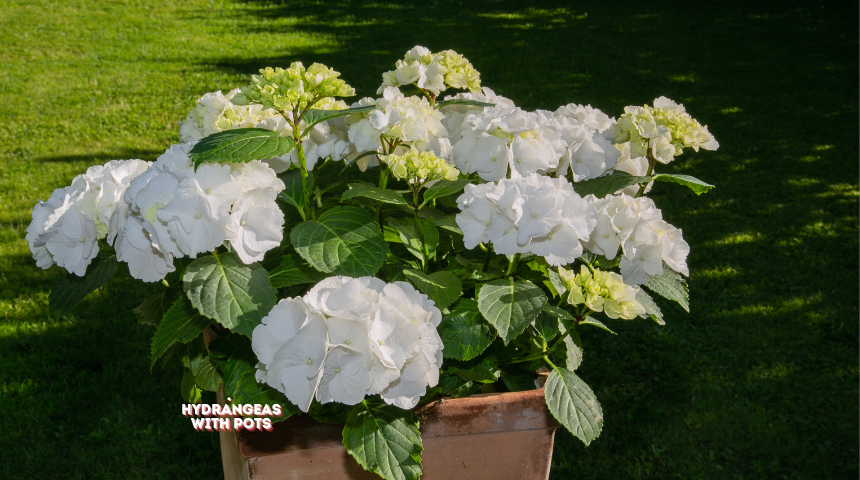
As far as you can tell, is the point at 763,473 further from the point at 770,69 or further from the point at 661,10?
the point at 661,10

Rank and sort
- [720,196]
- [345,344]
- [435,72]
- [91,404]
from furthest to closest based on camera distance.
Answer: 1. [720,196]
2. [91,404]
3. [435,72]
4. [345,344]

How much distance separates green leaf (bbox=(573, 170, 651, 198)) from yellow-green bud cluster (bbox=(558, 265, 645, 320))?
221 mm

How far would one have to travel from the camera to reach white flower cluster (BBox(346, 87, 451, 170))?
1.27 meters

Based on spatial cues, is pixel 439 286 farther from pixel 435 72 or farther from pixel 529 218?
pixel 435 72

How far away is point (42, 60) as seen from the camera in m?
6.01

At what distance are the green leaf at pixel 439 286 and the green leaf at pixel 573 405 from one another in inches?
9.2

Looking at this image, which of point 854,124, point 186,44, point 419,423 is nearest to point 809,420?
point 419,423

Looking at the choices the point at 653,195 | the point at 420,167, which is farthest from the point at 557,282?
the point at 653,195

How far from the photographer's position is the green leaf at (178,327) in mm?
1100

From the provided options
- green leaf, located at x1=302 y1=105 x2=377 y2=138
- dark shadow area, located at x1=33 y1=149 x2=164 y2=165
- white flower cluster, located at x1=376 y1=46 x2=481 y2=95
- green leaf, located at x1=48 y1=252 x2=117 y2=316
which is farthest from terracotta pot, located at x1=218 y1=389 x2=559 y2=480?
dark shadow area, located at x1=33 y1=149 x2=164 y2=165

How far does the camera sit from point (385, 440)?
1.06 m

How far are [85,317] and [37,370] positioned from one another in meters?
0.34

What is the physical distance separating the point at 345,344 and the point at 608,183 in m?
0.67

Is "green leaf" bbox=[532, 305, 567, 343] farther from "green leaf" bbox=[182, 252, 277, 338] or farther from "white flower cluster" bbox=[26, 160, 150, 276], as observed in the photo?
"white flower cluster" bbox=[26, 160, 150, 276]
